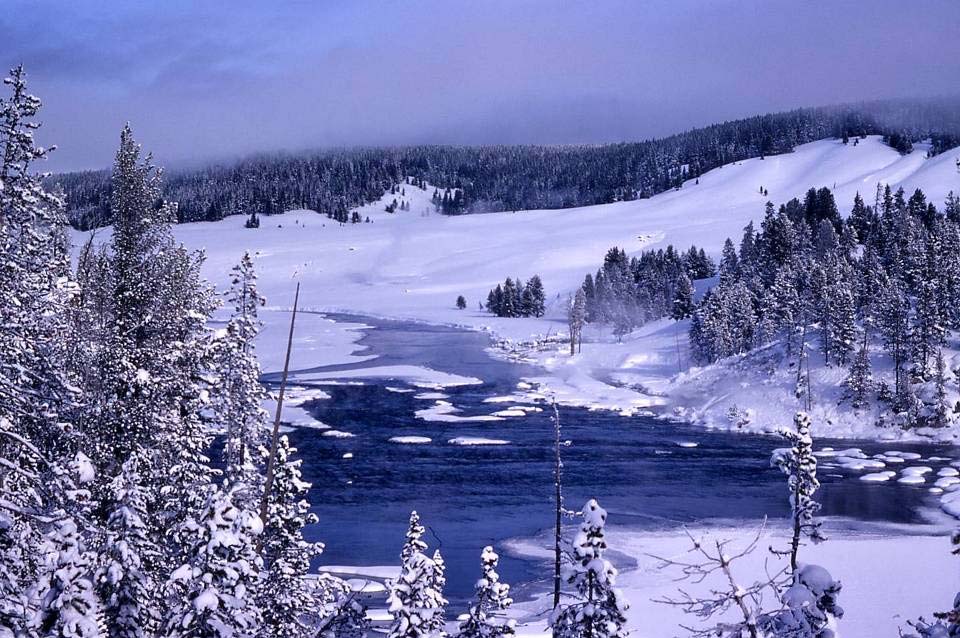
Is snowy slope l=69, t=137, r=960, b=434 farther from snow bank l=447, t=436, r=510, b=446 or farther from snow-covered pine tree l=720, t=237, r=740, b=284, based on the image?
snow bank l=447, t=436, r=510, b=446

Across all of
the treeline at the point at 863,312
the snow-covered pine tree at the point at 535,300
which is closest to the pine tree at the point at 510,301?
the snow-covered pine tree at the point at 535,300

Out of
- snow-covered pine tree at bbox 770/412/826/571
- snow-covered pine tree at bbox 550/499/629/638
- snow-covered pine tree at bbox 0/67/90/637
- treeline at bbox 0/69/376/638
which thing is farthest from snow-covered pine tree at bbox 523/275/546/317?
snow-covered pine tree at bbox 0/67/90/637

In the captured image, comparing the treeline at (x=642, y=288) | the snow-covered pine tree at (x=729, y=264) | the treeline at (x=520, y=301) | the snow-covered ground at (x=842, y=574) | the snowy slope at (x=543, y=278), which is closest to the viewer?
the snow-covered ground at (x=842, y=574)

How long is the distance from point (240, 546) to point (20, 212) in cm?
505

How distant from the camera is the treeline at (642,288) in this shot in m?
115

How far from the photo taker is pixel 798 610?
5.92m

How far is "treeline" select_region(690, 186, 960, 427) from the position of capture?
59188 mm

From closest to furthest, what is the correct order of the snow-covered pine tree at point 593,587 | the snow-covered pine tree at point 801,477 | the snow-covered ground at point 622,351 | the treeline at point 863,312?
1. the snow-covered pine tree at point 593,587
2. the snow-covered pine tree at point 801,477
3. the snow-covered ground at point 622,351
4. the treeline at point 863,312

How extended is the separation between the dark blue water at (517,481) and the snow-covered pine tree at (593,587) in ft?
55.3

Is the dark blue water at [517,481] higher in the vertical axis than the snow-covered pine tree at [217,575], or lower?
lower

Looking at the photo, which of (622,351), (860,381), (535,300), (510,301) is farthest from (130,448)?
(535,300)

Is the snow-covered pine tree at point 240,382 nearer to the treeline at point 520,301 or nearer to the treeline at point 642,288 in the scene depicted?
the treeline at point 642,288

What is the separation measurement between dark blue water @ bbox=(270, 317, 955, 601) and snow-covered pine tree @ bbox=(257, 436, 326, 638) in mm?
11745

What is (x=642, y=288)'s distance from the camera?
12150 centimetres
